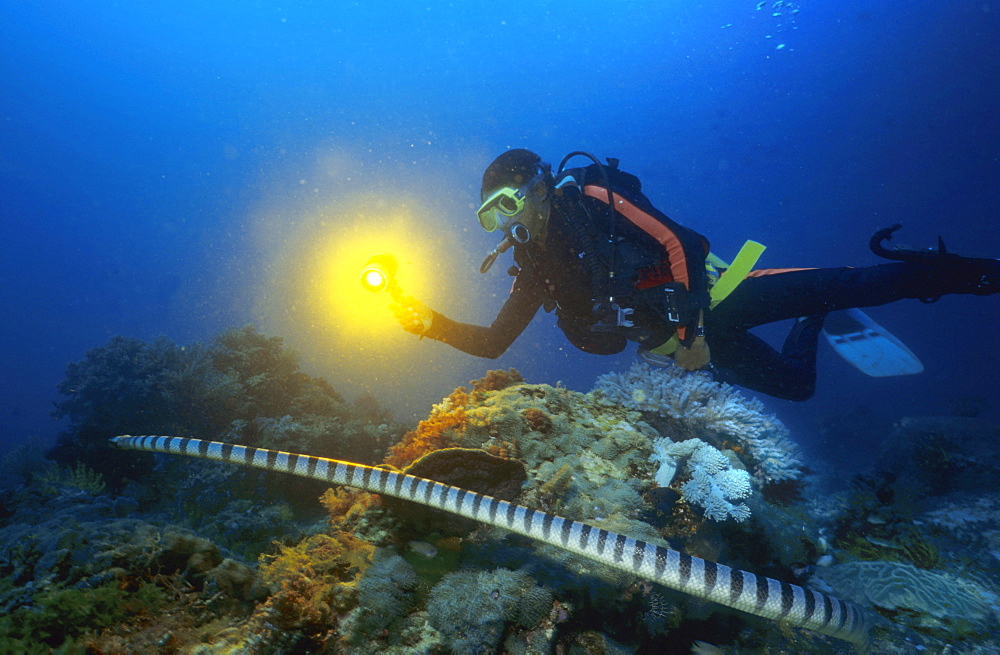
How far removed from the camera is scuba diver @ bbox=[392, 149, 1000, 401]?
3049 millimetres

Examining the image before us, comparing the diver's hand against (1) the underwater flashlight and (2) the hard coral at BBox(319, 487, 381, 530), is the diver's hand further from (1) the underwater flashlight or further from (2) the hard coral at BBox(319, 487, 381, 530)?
(2) the hard coral at BBox(319, 487, 381, 530)

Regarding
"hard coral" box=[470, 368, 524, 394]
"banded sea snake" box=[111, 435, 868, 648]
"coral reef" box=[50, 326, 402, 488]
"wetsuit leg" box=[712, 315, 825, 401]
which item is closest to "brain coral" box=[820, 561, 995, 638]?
"banded sea snake" box=[111, 435, 868, 648]

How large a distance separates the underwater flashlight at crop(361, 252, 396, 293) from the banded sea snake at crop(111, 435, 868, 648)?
1398 millimetres

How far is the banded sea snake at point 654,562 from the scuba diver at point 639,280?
4.12ft

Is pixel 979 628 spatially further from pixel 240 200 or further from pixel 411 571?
pixel 240 200

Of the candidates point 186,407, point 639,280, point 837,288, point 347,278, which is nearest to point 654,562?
point 639,280

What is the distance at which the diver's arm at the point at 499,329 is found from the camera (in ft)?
11.4

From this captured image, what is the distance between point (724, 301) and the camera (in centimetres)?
360

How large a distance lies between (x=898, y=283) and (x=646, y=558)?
A: 308 centimetres

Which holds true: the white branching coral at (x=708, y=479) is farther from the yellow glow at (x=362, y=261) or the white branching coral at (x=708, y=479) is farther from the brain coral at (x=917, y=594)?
the yellow glow at (x=362, y=261)

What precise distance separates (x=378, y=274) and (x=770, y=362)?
362cm

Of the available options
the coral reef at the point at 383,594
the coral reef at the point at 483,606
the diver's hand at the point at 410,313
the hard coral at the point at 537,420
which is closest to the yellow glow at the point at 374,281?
the diver's hand at the point at 410,313

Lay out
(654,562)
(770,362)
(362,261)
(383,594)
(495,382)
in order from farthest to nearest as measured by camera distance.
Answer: (362,261) → (495,382) → (770,362) → (654,562) → (383,594)

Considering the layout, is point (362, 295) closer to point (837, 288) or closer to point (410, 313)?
point (410, 313)
